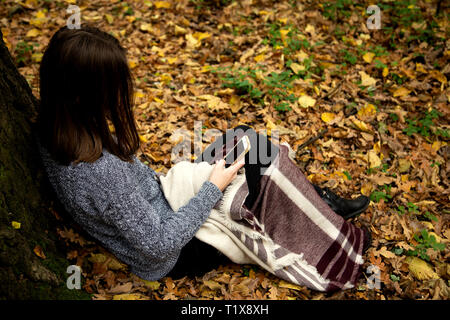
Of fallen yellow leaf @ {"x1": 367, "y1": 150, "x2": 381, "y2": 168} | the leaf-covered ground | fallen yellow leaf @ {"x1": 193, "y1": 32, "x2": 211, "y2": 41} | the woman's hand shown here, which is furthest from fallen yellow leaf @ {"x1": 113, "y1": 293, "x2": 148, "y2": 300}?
fallen yellow leaf @ {"x1": 193, "y1": 32, "x2": 211, "y2": 41}

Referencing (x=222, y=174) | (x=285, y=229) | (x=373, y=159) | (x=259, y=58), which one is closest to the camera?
(x=222, y=174)

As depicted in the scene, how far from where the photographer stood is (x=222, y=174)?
2.16 metres

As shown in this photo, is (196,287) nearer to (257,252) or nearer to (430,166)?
(257,252)

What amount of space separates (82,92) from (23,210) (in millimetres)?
697

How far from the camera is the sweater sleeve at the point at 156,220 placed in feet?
5.74

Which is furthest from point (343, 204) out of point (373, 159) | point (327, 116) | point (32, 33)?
point (32, 33)

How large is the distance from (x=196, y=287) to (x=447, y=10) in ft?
16.8

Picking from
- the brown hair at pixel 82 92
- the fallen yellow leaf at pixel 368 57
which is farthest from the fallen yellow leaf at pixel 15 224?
the fallen yellow leaf at pixel 368 57

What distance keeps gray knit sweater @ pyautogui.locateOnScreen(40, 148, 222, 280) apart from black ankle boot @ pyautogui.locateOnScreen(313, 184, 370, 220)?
0.97m

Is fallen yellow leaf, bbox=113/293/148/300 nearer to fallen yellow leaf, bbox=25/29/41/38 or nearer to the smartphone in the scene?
the smartphone

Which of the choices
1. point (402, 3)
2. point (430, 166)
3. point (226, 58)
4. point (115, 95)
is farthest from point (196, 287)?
point (402, 3)

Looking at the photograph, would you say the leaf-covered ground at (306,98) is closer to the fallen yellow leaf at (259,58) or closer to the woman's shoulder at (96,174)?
the fallen yellow leaf at (259,58)

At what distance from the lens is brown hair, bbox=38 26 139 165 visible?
152 centimetres

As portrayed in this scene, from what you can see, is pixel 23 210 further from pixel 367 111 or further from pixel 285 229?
pixel 367 111
